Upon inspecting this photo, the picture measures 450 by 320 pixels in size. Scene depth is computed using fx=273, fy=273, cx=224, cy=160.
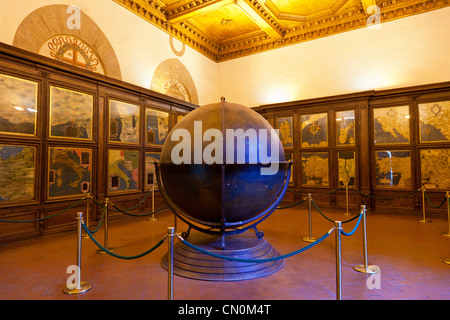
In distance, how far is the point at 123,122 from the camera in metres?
7.41

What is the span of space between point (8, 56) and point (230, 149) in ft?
15.4

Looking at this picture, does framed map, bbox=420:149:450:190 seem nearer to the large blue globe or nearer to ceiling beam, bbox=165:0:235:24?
the large blue globe

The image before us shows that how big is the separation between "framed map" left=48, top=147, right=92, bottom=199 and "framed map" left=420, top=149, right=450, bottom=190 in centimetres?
916

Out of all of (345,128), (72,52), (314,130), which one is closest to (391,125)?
(345,128)

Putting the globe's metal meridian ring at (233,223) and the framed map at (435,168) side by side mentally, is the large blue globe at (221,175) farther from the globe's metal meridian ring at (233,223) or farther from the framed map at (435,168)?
the framed map at (435,168)

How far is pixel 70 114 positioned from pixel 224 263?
488 centimetres

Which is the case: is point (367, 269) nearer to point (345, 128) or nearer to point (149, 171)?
point (345, 128)

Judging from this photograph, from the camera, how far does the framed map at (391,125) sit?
823cm

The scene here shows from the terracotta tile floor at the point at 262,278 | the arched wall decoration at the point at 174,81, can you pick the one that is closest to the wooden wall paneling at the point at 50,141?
the terracotta tile floor at the point at 262,278

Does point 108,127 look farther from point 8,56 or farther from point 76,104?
point 8,56

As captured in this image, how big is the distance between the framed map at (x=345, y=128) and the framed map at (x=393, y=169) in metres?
0.93

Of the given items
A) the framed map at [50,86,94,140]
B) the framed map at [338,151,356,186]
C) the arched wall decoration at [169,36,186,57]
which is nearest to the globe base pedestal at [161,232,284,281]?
the framed map at [50,86,94,140]

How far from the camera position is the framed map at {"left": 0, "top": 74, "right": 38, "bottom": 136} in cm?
504

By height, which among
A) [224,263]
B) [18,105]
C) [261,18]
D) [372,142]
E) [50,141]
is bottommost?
[224,263]
